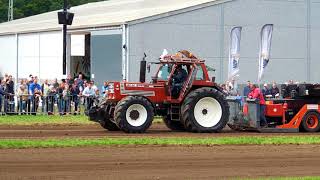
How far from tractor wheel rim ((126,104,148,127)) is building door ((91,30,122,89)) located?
16.2 meters

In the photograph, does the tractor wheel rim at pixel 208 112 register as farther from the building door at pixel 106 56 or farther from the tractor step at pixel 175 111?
the building door at pixel 106 56

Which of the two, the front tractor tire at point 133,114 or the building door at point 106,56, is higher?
the building door at point 106,56

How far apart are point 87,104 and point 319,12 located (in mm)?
15449

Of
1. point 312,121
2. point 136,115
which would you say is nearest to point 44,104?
point 136,115

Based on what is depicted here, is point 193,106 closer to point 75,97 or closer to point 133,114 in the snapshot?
point 133,114

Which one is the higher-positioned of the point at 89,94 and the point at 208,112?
the point at 89,94

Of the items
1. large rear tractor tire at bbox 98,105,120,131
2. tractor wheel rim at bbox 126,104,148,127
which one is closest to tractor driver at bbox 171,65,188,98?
tractor wheel rim at bbox 126,104,148,127

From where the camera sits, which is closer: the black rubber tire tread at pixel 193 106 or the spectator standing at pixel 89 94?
the black rubber tire tread at pixel 193 106

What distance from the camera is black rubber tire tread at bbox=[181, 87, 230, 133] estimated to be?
2341 cm

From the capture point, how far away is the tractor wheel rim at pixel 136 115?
75.5ft

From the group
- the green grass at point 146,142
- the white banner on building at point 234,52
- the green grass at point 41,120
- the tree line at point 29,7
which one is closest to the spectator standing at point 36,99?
the green grass at point 41,120

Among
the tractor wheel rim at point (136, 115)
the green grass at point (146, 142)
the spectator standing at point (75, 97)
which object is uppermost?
the spectator standing at point (75, 97)

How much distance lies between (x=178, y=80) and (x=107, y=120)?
252cm

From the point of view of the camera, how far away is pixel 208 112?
23.9 meters
